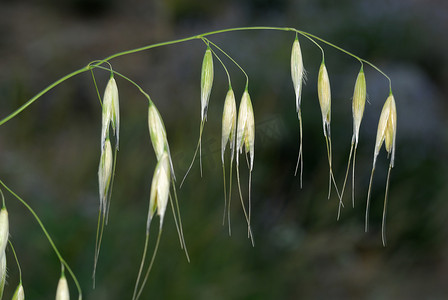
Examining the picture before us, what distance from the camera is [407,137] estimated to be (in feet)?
11.1

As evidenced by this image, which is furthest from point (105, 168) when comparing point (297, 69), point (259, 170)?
Answer: point (259, 170)

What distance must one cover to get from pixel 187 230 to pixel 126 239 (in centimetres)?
22

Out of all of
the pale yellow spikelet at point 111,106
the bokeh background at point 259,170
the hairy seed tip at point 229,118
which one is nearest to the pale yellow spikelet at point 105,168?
the pale yellow spikelet at point 111,106

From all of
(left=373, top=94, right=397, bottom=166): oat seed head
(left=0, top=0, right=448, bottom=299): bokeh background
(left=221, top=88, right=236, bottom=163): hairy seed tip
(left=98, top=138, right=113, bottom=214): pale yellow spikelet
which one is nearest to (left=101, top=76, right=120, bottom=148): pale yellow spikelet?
(left=98, top=138, right=113, bottom=214): pale yellow spikelet

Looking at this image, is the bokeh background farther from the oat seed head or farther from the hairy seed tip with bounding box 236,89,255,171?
the hairy seed tip with bounding box 236,89,255,171

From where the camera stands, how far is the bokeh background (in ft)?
6.40

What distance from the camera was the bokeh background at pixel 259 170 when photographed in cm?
195

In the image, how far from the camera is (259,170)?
2506mm

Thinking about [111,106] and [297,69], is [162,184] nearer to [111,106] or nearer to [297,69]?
[111,106]

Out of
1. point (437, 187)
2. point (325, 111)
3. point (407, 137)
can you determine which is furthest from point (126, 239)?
point (407, 137)

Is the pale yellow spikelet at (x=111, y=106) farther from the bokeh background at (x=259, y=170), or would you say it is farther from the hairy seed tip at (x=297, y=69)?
the bokeh background at (x=259, y=170)

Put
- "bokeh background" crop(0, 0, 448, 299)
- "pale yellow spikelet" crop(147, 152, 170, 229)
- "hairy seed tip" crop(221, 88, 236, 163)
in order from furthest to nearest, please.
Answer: "bokeh background" crop(0, 0, 448, 299) < "hairy seed tip" crop(221, 88, 236, 163) < "pale yellow spikelet" crop(147, 152, 170, 229)

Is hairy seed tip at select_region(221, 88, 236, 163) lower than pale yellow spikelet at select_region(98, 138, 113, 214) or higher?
higher

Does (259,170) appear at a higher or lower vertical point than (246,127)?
lower
